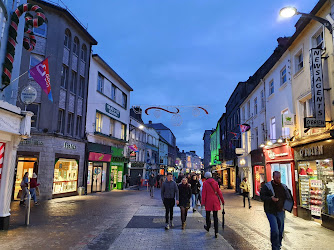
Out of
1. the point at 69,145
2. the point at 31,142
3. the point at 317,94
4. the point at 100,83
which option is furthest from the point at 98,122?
the point at 317,94

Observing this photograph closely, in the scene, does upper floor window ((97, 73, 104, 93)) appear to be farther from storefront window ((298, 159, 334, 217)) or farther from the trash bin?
storefront window ((298, 159, 334, 217))

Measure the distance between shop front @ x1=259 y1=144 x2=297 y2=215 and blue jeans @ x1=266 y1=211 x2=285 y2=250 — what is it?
23.9 ft

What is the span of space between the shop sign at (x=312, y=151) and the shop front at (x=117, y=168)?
19461 mm

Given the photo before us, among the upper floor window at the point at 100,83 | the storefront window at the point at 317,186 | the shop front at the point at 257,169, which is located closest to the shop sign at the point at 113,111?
the upper floor window at the point at 100,83

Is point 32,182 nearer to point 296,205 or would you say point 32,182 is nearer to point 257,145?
point 296,205

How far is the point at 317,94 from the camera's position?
9883 mm

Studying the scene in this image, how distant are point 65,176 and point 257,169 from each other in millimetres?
14660

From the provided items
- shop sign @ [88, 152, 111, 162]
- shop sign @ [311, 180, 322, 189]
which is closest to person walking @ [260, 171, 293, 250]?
shop sign @ [311, 180, 322, 189]

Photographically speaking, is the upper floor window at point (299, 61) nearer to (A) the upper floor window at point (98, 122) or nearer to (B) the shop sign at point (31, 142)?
(B) the shop sign at point (31, 142)

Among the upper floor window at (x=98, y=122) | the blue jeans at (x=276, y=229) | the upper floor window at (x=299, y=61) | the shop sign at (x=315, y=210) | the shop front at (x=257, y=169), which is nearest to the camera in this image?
the blue jeans at (x=276, y=229)

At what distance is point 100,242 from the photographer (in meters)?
6.99

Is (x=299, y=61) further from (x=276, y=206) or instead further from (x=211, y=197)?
(x=276, y=206)

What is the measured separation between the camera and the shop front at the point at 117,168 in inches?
1099

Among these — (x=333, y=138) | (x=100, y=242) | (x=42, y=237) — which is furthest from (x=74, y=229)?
(x=333, y=138)
